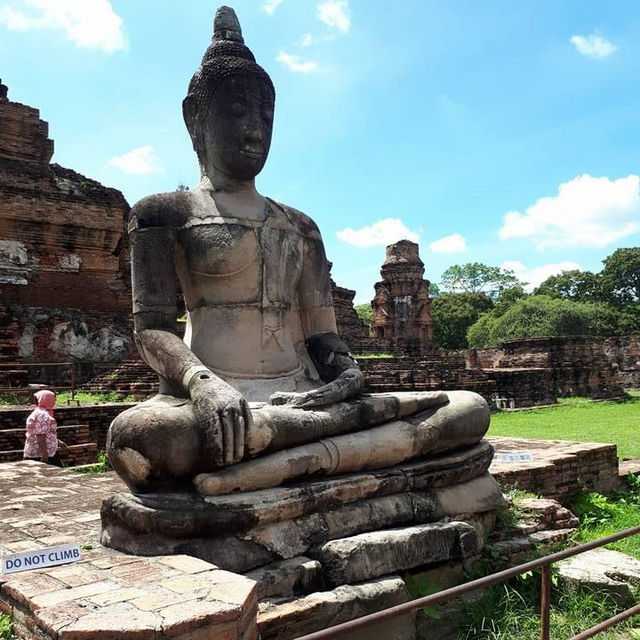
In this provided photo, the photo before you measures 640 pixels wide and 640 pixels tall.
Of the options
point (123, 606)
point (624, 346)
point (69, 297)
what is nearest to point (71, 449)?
point (123, 606)

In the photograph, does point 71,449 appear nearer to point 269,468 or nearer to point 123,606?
point 269,468

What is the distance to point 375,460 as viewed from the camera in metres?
3.24

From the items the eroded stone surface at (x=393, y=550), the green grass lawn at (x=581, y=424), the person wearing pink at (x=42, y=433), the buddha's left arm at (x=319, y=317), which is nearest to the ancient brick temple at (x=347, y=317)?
the green grass lawn at (x=581, y=424)

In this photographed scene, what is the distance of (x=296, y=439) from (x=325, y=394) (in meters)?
0.32

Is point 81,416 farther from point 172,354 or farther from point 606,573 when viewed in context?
point 606,573

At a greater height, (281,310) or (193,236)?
(193,236)

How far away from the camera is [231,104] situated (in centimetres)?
358

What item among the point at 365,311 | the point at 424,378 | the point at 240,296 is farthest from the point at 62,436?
the point at 365,311

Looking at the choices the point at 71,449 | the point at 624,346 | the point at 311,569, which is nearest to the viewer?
the point at 311,569

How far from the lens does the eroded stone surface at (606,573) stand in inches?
132

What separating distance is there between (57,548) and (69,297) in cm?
1477

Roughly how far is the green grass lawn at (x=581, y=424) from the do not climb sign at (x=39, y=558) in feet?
22.0

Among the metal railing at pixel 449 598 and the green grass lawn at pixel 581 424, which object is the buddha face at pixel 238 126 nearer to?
the metal railing at pixel 449 598

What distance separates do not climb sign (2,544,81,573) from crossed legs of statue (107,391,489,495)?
36 cm
